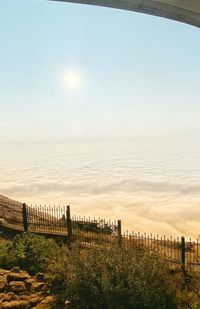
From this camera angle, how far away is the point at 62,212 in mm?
16516

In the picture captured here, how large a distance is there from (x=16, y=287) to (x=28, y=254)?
6.80 ft

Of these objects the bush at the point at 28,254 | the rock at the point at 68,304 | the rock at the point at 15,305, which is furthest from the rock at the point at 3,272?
the rock at the point at 68,304

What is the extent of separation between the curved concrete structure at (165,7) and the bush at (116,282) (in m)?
6.38

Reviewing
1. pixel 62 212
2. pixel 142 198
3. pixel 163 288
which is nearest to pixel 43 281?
pixel 163 288

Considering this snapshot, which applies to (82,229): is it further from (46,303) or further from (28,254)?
(46,303)

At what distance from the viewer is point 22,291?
375 inches

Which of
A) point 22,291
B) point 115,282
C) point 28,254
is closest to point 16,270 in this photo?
point 28,254

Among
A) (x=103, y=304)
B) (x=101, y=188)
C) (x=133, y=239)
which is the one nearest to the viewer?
(x=103, y=304)

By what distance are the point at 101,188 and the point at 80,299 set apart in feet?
326

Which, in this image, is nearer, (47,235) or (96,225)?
(47,235)

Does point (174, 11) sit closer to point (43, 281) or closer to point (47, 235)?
point (43, 281)

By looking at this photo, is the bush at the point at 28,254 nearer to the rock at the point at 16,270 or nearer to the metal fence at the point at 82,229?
the rock at the point at 16,270

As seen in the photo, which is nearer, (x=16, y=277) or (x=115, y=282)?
(x=115, y=282)

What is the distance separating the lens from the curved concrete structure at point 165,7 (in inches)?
184
